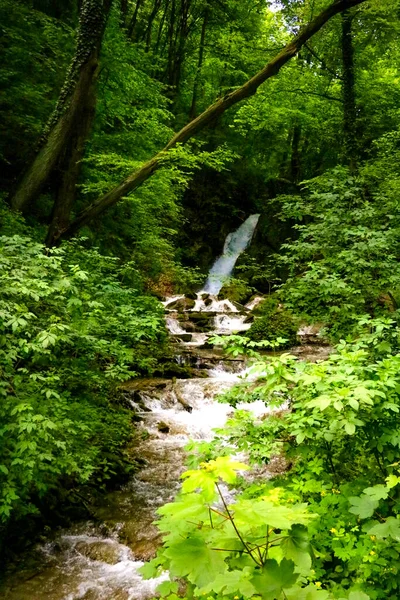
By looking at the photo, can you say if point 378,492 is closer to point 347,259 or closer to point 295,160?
point 347,259

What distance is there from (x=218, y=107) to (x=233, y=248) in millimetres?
16443

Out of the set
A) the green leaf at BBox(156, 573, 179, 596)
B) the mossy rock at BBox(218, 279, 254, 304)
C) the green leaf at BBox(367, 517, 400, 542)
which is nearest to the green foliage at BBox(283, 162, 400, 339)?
the green leaf at BBox(367, 517, 400, 542)

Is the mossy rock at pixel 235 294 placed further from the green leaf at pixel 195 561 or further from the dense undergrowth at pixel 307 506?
the green leaf at pixel 195 561

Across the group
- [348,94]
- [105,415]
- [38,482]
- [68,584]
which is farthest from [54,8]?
[68,584]

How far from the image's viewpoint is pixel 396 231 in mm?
5281

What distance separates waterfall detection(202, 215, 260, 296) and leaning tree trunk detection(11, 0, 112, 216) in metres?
14.0

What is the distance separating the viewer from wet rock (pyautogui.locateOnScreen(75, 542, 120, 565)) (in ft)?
14.7

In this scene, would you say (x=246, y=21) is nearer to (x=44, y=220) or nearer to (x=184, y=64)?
(x=184, y=64)

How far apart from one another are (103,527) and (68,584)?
2.89ft

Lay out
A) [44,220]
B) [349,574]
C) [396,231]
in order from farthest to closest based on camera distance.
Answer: [44,220], [396,231], [349,574]

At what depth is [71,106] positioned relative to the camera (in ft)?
24.2

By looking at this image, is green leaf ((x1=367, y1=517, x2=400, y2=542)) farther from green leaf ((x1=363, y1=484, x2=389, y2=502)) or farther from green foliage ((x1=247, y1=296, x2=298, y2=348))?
green foliage ((x1=247, y1=296, x2=298, y2=348))

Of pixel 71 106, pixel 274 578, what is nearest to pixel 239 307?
pixel 71 106

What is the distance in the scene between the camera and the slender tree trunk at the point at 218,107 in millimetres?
6688
